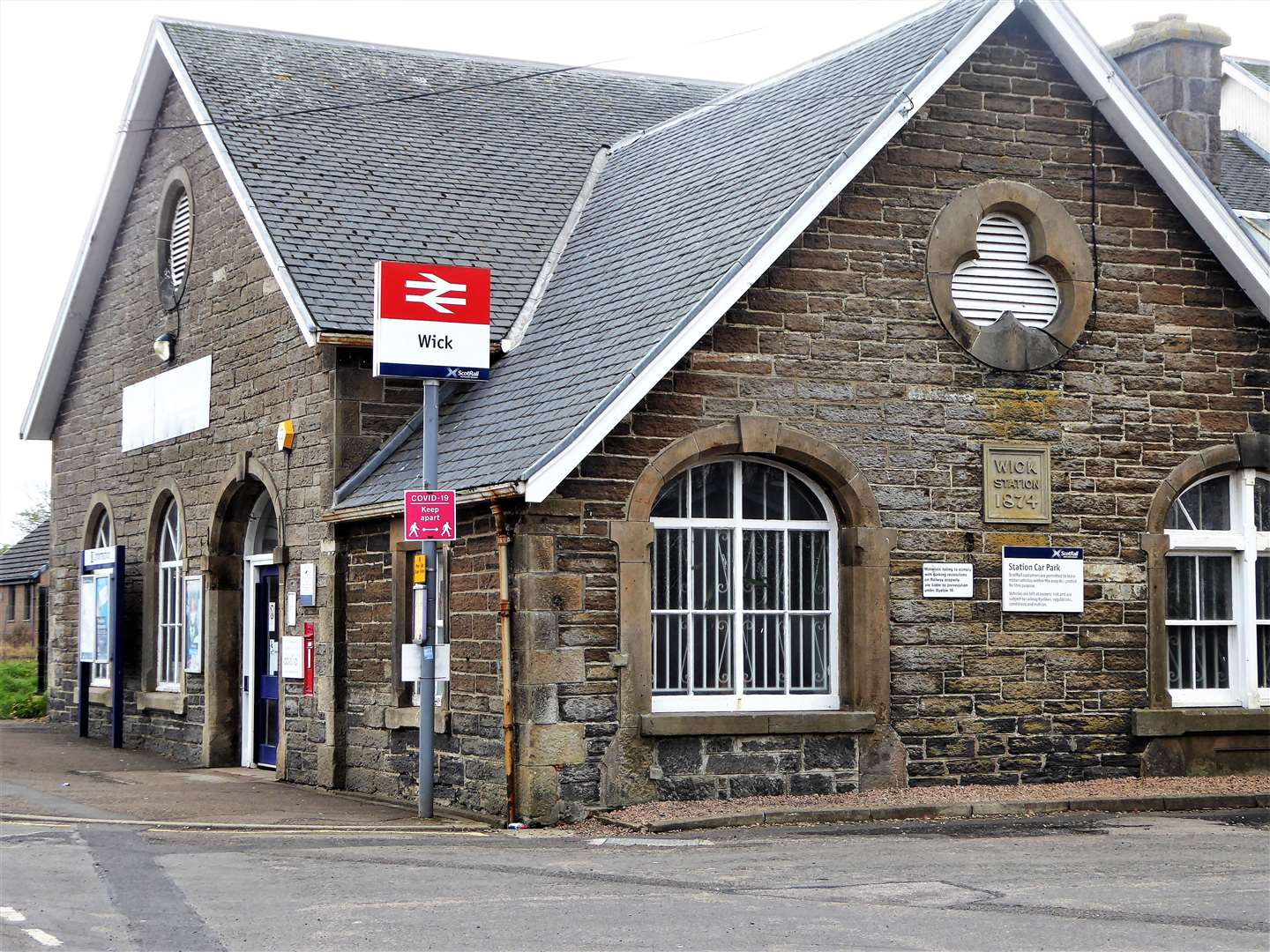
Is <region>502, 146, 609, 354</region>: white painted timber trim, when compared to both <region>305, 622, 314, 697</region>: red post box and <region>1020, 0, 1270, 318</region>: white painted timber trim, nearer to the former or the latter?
<region>305, 622, 314, 697</region>: red post box

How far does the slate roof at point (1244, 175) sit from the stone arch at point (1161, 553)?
154 inches

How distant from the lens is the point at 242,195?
18562 mm

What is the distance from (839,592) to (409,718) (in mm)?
3761

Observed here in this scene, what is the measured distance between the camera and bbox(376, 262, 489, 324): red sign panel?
1445 cm

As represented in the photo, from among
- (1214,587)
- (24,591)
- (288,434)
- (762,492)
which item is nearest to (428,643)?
(762,492)

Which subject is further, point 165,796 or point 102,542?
point 102,542

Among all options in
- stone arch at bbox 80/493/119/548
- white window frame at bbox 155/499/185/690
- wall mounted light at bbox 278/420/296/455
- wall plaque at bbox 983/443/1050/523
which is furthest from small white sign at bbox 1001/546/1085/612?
stone arch at bbox 80/493/119/548

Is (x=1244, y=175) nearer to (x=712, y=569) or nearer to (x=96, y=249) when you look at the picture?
(x=712, y=569)

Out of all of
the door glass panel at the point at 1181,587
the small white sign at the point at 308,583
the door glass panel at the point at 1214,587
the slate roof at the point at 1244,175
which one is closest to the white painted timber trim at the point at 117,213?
the small white sign at the point at 308,583

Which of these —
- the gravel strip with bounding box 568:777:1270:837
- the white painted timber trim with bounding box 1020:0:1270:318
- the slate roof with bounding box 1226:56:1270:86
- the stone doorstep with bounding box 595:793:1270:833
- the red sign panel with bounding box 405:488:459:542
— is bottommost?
the stone doorstep with bounding box 595:793:1270:833

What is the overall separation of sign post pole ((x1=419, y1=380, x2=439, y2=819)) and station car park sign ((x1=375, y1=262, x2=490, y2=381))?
0.22 m

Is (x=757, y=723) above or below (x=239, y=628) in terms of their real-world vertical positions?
below

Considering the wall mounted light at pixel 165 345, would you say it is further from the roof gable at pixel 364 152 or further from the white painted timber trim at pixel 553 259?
the white painted timber trim at pixel 553 259

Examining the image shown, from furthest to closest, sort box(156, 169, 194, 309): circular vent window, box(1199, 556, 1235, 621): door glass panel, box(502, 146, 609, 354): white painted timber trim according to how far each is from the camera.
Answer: box(156, 169, 194, 309): circular vent window → box(502, 146, 609, 354): white painted timber trim → box(1199, 556, 1235, 621): door glass panel
